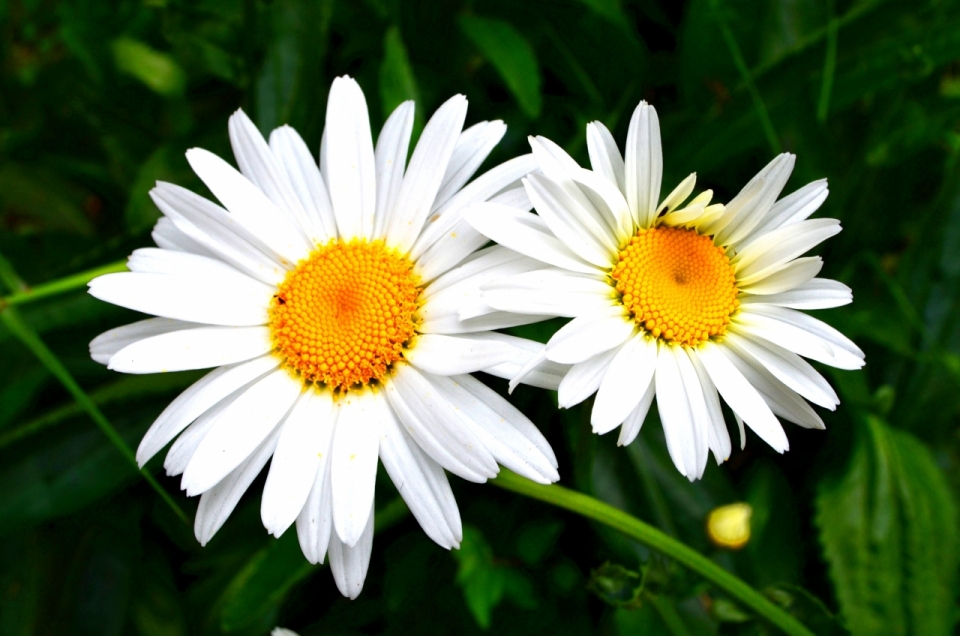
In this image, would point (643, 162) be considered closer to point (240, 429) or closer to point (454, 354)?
point (454, 354)

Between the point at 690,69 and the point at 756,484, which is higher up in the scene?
the point at 690,69

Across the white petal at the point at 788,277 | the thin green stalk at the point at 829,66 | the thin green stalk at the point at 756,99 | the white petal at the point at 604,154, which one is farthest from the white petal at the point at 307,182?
the thin green stalk at the point at 829,66

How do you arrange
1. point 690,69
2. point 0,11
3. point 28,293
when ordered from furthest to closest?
point 0,11, point 690,69, point 28,293

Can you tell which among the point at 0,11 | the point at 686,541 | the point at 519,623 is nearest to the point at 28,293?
the point at 0,11

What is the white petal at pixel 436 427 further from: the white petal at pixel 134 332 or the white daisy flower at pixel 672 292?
the white petal at pixel 134 332

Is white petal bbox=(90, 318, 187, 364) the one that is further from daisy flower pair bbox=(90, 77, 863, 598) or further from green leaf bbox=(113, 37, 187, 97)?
green leaf bbox=(113, 37, 187, 97)

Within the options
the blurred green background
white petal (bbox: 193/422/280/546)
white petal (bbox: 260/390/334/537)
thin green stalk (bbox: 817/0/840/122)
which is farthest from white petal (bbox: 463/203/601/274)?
thin green stalk (bbox: 817/0/840/122)

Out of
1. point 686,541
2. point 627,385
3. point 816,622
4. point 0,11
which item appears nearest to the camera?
point 627,385

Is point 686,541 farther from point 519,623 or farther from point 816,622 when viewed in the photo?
point 519,623
